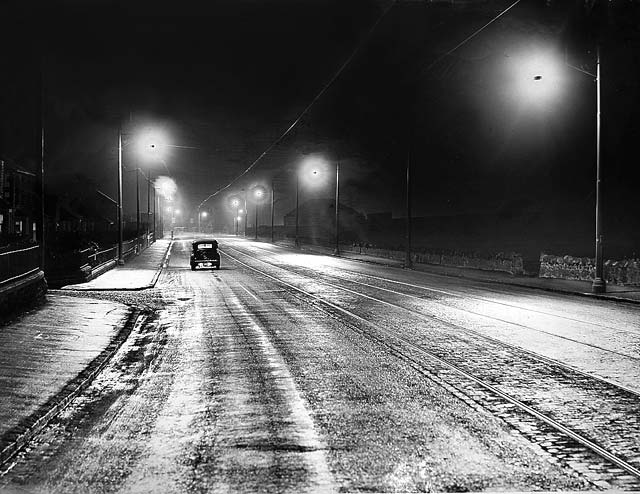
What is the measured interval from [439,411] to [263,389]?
2.39 m

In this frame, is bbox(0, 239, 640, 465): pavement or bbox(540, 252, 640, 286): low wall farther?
bbox(540, 252, 640, 286): low wall

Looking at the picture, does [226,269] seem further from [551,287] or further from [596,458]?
[596,458]

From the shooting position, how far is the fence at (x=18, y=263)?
609 inches

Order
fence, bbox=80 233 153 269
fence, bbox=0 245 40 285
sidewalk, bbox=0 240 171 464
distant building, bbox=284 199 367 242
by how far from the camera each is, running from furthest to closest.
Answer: distant building, bbox=284 199 367 242
fence, bbox=80 233 153 269
fence, bbox=0 245 40 285
sidewalk, bbox=0 240 171 464

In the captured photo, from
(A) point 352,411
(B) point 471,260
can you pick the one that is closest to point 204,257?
(B) point 471,260

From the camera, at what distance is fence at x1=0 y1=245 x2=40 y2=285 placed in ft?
50.7

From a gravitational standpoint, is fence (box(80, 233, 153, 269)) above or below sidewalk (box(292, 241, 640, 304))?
above

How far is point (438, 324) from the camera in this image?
15586mm

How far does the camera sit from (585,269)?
3044 centimetres

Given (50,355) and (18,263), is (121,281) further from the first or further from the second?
(50,355)

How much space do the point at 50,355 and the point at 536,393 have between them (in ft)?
25.3

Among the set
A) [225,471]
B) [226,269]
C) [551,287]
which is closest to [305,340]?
[225,471]

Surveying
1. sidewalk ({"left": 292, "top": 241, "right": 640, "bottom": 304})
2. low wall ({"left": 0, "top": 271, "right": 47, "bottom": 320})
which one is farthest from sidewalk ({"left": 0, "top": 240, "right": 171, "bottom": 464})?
sidewalk ({"left": 292, "top": 241, "right": 640, "bottom": 304})

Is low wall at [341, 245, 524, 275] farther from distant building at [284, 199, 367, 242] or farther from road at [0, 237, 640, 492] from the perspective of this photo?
distant building at [284, 199, 367, 242]
